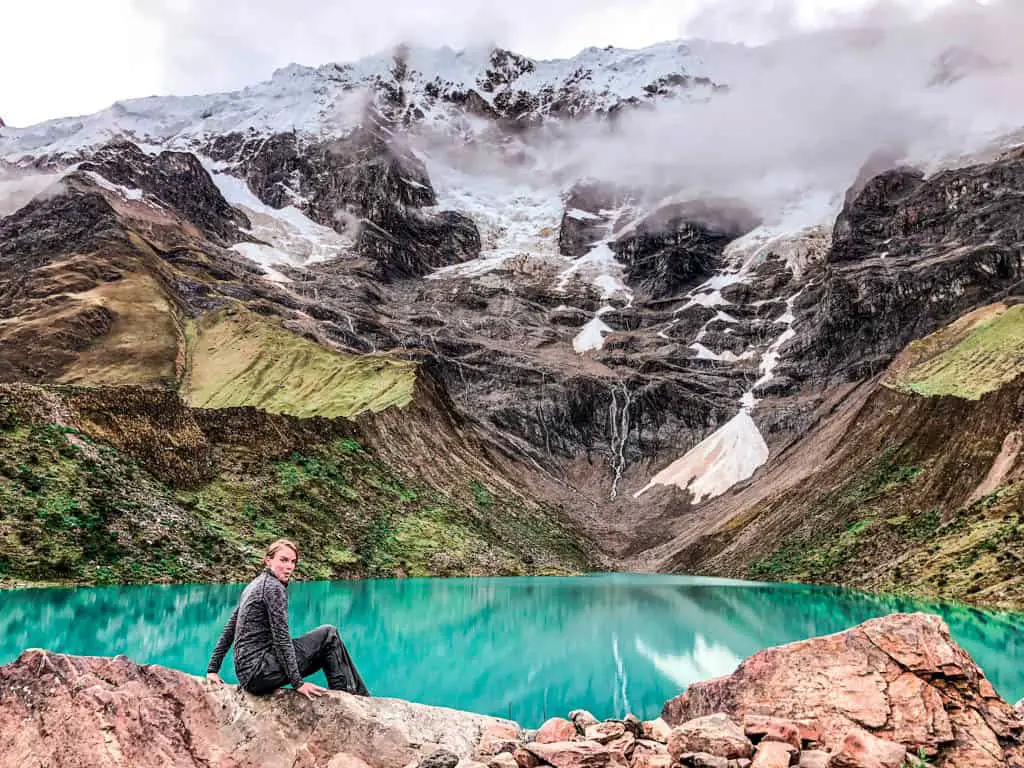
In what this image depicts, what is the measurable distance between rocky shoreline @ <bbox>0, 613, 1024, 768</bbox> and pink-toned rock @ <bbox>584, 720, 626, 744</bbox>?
3cm

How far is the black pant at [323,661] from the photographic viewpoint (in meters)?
9.66

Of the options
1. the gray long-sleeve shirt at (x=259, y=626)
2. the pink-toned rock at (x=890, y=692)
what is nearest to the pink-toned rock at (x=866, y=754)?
the pink-toned rock at (x=890, y=692)

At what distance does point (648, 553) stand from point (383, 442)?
40171mm

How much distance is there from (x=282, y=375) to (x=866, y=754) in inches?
3640

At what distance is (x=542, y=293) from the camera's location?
200 meters

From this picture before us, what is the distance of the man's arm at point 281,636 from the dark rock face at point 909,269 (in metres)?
135

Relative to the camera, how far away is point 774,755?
30.7 feet

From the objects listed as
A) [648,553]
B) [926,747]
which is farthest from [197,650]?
[648,553]

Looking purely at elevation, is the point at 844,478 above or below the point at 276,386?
below

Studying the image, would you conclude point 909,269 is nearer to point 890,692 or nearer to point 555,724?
point 890,692

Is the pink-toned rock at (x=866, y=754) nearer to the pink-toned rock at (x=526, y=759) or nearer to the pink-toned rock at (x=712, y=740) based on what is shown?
the pink-toned rock at (x=712, y=740)

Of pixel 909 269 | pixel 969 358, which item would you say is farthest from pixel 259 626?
pixel 909 269

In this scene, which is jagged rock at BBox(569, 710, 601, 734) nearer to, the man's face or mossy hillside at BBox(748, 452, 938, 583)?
the man's face

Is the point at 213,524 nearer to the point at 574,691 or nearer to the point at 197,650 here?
the point at 197,650
